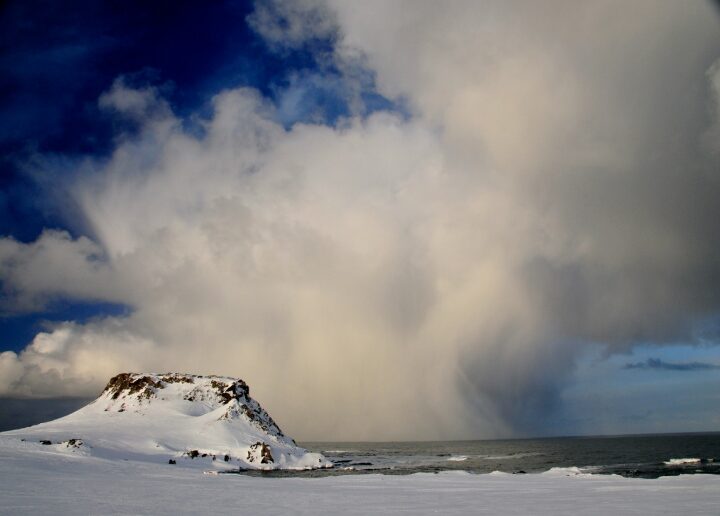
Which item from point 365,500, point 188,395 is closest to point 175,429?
point 188,395

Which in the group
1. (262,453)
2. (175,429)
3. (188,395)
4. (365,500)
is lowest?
(262,453)

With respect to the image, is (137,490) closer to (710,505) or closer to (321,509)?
(321,509)

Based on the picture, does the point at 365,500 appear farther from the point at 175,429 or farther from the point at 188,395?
the point at 188,395

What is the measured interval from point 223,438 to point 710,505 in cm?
11297

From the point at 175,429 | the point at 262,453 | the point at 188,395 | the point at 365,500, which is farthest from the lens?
the point at 188,395

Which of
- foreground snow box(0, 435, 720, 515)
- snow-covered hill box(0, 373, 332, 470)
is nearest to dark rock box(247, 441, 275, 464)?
snow-covered hill box(0, 373, 332, 470)

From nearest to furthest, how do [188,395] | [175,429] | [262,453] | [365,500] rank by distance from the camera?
[365,500] < [262,453] < [175,429] < [188,395]

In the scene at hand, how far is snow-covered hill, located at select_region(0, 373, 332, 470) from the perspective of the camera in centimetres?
9944

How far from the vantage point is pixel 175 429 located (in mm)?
125688

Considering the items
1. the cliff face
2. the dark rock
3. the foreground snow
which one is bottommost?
the dark rock

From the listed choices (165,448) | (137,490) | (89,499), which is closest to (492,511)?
(89,499)

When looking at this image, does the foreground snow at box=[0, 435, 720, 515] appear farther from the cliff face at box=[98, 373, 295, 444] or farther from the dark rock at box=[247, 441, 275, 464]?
the cliff face at box=[98, 373, 295, 444]

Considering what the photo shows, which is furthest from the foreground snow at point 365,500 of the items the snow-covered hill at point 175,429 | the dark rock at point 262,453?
the dark rock at point 262,453

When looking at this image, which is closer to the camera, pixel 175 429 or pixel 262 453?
pixel 262 453
